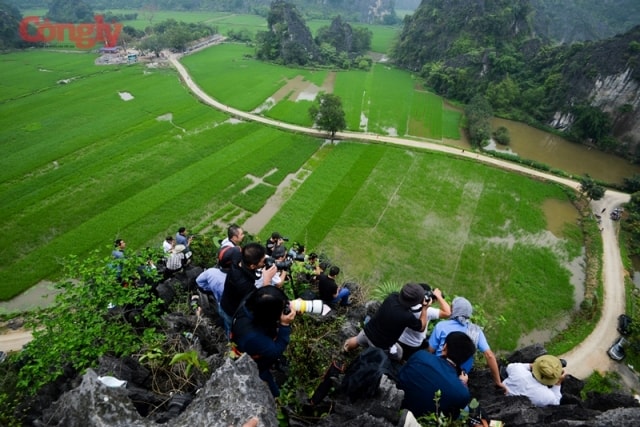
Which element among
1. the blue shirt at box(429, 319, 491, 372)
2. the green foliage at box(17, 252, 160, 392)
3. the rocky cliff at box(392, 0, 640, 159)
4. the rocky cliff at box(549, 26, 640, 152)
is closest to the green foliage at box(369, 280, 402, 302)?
the blue shirt at box(429, 319, 491, 372)

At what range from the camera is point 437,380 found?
187 inches

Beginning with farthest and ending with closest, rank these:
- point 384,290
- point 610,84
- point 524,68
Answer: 1. point 524,68
2. point 610,84
3. point 384,290

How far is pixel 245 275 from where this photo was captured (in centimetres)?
546

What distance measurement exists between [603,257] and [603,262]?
0.59 metres

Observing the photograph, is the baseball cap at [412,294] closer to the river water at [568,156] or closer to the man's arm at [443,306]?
the man's arm at [443,306]

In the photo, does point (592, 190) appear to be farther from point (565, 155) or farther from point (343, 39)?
point (343, 39)

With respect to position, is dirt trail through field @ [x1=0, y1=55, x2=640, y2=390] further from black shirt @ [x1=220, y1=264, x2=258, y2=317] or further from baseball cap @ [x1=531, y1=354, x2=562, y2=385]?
black shirt @ [x1=220, y1=264, x2=258, y2=317]

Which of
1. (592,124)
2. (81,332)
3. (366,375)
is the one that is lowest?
(592,124)

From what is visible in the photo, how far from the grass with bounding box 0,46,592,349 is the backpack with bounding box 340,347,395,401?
14173mm

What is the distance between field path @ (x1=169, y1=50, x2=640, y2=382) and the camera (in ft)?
53.0

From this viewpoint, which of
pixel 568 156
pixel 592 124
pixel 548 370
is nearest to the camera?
pixel 548 370

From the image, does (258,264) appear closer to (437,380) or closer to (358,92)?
(437,380)

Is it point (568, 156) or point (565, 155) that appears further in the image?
point (565, 155)

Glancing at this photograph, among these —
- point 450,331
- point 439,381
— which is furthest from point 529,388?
point 439,381
